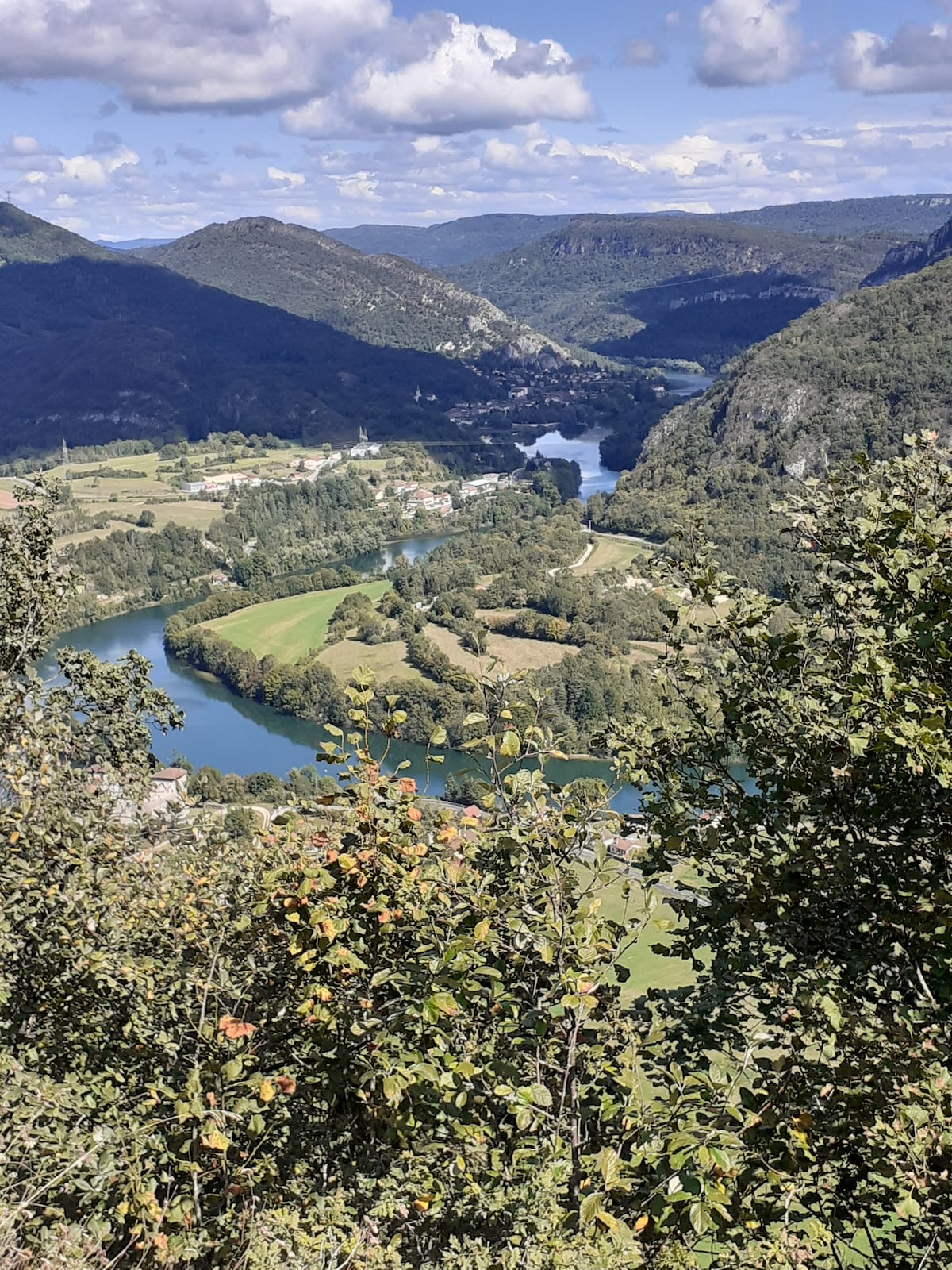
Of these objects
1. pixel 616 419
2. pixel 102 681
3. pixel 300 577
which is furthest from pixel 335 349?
pixel 102 681

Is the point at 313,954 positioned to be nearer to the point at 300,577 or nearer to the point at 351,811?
the point at 351,811

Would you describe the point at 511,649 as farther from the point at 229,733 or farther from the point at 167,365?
the point at 167,365

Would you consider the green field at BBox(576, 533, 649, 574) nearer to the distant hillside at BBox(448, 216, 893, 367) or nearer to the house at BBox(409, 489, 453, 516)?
the house at BBox(409, 489, 453, 516)

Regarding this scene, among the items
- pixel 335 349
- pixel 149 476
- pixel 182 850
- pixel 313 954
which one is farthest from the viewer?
pixel 335 349

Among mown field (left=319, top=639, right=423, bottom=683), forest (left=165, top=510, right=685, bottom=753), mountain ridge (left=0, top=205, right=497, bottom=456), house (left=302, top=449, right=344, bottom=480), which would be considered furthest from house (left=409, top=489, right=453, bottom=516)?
mown field (left=319, top=639, right=423, bottom=683)

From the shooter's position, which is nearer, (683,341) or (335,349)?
(335,349)

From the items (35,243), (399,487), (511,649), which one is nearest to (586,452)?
(399,487)

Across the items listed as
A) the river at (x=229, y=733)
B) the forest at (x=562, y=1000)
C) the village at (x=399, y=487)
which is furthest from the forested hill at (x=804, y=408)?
the forest at (x=562, y=1000)
